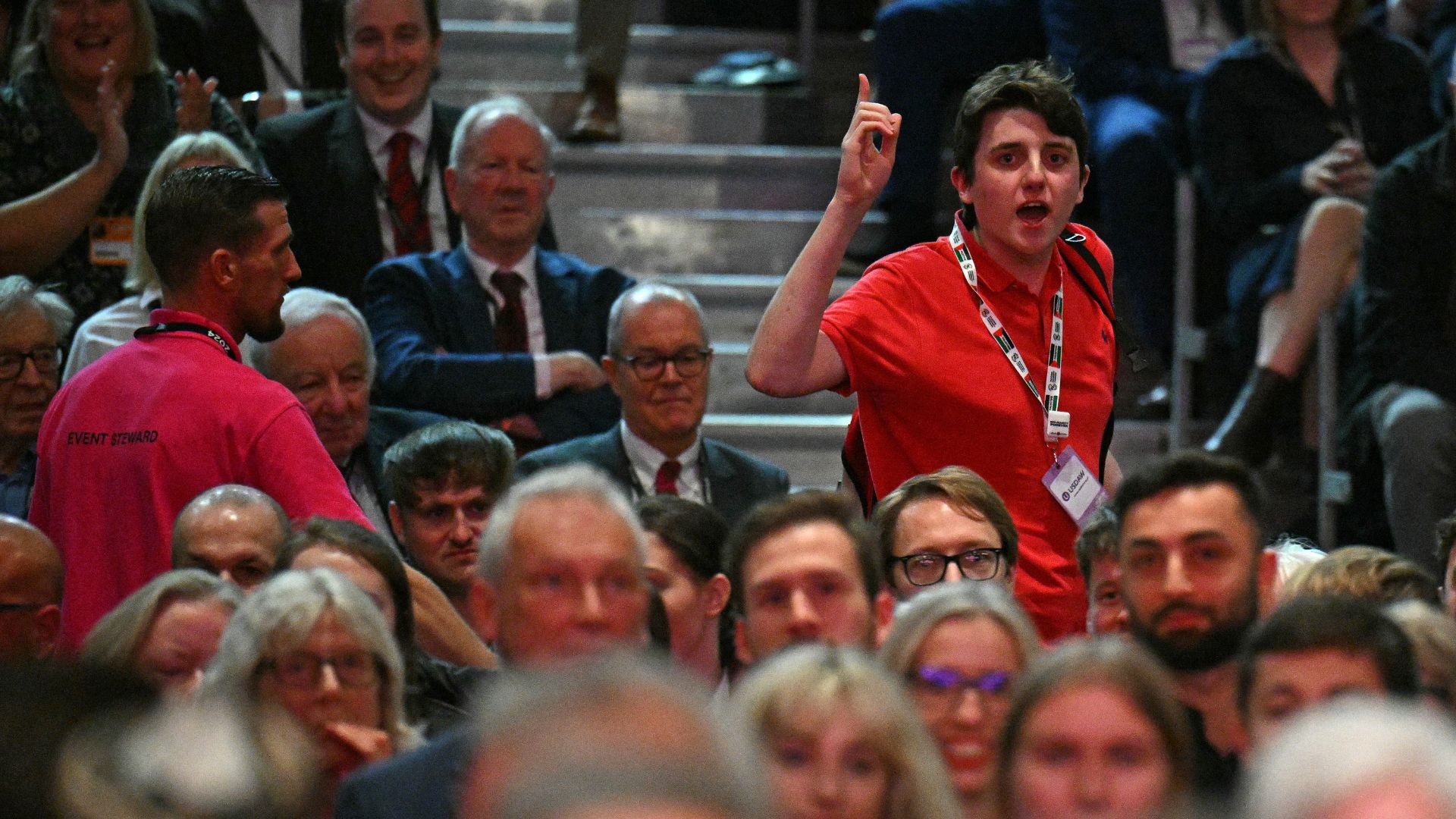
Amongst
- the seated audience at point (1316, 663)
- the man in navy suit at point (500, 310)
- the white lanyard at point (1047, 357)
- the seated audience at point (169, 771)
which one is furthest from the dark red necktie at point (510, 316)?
the seated audience at point (169, 771)

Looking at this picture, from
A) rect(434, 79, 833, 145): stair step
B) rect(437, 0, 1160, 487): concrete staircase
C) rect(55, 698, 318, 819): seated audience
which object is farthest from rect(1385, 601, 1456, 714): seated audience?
rect(434, 79, 833, 145): stair step

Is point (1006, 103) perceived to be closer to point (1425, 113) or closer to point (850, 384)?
point (850, 384)

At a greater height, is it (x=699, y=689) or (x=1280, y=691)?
(x=699, y=689)

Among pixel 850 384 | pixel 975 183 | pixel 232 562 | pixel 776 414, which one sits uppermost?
pixel 975 183

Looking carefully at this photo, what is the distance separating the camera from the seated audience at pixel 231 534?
12.3 feet

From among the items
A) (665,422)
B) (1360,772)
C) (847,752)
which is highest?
(1360,772)

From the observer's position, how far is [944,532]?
3818 mm

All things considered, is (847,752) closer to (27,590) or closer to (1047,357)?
(1047,357)

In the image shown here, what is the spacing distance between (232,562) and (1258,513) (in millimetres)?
1773

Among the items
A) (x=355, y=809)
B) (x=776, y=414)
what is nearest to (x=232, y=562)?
(x=355, y=809)

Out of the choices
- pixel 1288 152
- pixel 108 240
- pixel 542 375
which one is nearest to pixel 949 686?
pixel 542 375

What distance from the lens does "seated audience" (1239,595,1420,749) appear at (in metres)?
2.87

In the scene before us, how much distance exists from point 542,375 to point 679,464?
46 cm

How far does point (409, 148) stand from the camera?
19.2 feet
